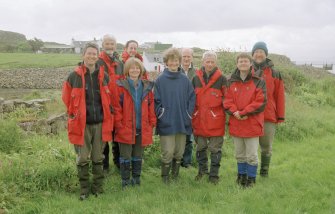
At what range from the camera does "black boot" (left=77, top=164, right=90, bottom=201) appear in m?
5.30

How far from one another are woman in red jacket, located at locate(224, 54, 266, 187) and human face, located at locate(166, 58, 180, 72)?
89 cm

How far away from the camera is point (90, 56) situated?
513 centimetres

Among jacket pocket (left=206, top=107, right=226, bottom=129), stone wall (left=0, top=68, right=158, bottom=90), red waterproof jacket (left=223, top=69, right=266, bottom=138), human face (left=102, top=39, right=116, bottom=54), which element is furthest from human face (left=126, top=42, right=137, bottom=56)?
stone wall (left=0, top=68, right=158, bottom=90)

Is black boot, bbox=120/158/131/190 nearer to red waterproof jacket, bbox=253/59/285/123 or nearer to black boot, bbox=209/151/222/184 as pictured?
black boot, bbox=209/151/222/184

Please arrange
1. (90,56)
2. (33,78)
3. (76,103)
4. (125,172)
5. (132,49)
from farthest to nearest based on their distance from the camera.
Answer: (33,78), (132,49), (125,172), (90,56), (76,103)

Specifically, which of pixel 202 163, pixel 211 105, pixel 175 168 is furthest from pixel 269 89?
pixel 175 168

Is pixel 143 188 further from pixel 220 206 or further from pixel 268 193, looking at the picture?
pixel 268 193

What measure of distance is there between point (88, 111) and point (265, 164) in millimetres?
3278

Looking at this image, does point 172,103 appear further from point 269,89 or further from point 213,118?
point 269,89

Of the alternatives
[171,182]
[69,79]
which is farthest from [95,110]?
[171,182]

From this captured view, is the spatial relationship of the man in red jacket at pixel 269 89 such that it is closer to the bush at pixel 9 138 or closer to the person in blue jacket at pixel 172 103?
the person in blue jacket at pixel 172 103

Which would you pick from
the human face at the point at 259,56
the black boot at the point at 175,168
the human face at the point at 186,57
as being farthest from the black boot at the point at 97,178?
the human face at the point at 259,56

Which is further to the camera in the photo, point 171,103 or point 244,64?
point 171,103

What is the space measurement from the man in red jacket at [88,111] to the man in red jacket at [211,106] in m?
1.48
